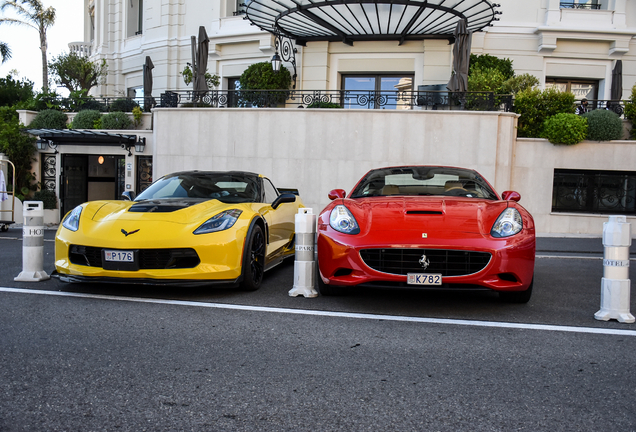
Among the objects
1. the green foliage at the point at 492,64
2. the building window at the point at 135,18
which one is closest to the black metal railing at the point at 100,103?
the building window at the point at 135,18

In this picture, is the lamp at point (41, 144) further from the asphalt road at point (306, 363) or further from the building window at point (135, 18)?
the asphalt road at point (306, 363)

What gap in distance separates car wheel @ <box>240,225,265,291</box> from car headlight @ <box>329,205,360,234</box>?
3.04ft

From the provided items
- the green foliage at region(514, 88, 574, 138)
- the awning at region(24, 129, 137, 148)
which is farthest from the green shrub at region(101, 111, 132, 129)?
the green foliage at region(514, 88, 574, 138)

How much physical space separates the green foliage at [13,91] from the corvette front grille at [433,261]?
91.9 ft

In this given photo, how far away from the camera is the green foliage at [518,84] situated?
54.4 feet

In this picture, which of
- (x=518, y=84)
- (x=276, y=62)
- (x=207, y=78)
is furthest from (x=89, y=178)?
(x=518, y=84)

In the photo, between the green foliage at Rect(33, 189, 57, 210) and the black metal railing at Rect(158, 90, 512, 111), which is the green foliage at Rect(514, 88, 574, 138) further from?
the green foliage at Rect(33, 189, 57, 210)

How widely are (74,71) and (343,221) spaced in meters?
21.1

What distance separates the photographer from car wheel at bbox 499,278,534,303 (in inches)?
207

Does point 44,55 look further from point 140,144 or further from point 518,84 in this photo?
point 518,84

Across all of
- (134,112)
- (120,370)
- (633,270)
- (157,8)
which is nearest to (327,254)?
(120,370)

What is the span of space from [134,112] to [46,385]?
53.4 ft

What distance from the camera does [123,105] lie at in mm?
18531

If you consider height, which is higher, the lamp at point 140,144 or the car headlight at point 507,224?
the lamp at point 140,144
